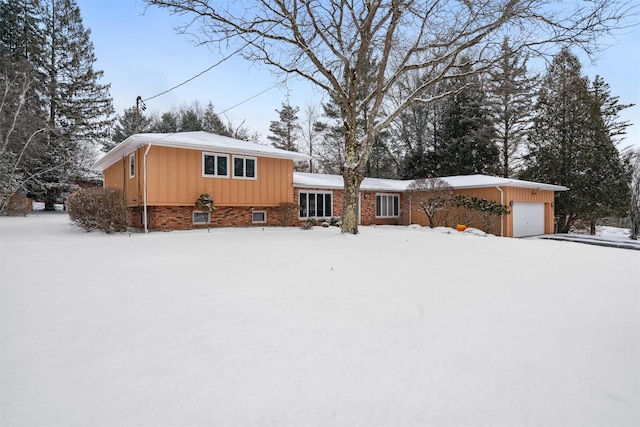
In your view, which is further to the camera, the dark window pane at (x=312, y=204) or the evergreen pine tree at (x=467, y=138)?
the evergreen pine tree at (x=467, y=138)

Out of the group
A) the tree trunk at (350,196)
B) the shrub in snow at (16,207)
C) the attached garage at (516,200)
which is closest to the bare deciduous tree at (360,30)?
the tree trunk at (350,196)

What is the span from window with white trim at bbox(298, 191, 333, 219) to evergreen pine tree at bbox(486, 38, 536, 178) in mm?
13187

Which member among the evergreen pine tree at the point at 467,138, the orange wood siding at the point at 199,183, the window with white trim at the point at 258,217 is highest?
the evergreen pine tree at the point at 467,138

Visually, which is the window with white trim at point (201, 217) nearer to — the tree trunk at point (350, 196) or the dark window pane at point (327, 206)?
the tree trunk at point (350, 196)

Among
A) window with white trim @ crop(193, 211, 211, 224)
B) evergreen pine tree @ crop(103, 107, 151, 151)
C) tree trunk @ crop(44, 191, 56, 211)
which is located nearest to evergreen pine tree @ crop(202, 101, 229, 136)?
evergreen pine tree @ crop(103, 107, 151, 151)

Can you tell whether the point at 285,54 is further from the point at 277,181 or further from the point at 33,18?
the point at 33,18

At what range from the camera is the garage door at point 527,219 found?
15.8 m

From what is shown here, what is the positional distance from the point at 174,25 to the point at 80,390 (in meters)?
10.6

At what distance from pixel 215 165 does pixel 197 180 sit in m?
0.89

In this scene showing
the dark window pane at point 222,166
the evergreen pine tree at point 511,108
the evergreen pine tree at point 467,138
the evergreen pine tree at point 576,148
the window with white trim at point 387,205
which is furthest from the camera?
the evergreen pine tree at point 467,138

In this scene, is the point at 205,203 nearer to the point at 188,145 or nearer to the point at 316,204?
the point at 188,145

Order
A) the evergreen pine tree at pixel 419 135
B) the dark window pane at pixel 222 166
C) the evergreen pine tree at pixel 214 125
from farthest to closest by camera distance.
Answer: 1. the evergreen pine tree at pixel 214 125
2. the evergreen pine tree at pixel 419 135
3. the dark window pane at pixel 222 166

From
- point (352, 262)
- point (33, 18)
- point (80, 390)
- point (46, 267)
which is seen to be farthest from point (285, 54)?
point (33, 18)

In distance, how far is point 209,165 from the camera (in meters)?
12.2
